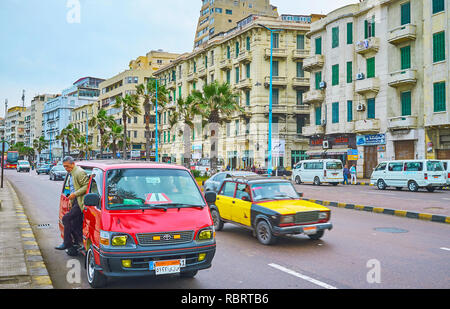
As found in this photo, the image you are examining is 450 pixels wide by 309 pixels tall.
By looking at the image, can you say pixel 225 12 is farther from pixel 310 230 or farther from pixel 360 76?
pixel 310 230


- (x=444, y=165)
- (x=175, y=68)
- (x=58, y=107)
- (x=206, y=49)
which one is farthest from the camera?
(x=58, y=107)

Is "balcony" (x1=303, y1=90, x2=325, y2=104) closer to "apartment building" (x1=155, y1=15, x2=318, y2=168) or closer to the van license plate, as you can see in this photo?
"apartment building" (x1=155, y1=15, x2=318, y2=168)

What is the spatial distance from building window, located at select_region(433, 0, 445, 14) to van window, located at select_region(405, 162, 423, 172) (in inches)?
520

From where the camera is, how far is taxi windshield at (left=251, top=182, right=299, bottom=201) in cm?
995

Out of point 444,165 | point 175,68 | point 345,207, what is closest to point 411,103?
point 444,165

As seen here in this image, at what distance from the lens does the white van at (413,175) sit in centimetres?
2423

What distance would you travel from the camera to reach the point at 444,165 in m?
25.8

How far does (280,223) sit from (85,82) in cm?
13198

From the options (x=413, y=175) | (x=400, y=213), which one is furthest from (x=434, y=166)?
(x=400, y=213)

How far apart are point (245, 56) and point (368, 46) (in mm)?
17726

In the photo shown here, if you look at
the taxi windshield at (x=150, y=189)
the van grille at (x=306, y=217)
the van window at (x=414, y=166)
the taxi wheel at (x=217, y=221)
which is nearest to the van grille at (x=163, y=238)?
the taxi windshield at (x=150, y=189)

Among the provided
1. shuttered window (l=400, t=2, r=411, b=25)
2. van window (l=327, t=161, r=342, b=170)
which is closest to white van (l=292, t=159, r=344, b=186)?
van window (l=327, t=161, r=342, b=170)

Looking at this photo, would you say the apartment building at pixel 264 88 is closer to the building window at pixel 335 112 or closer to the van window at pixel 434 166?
the building window at pixel 335 112
